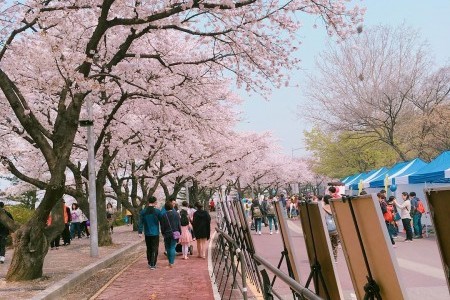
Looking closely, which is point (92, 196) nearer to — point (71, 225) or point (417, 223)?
point (71, 225)

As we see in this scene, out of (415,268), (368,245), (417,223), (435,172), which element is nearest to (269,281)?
(368,245)

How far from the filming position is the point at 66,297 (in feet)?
31.2

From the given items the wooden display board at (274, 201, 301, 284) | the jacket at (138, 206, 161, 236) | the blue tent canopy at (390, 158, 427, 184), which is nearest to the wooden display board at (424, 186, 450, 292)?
the wooden display board at (274, 201, 301, 284)

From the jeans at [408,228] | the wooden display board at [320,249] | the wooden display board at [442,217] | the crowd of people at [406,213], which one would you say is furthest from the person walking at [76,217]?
the wooden display board at [442,217]

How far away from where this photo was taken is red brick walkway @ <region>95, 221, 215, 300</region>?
9.20 metres

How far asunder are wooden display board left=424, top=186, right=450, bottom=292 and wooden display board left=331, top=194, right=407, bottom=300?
32cm

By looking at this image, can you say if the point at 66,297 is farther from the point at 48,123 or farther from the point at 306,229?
the point at 48,123

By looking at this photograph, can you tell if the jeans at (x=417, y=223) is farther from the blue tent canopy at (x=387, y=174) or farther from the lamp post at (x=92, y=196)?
the lamp post at (x=92, y=196)

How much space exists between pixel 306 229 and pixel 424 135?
33899mm

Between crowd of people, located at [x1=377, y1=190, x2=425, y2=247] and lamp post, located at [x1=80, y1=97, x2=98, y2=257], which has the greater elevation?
lamp post, located at [x1=80, y1=97, x2=98, y2=257]

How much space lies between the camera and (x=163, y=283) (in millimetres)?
10617

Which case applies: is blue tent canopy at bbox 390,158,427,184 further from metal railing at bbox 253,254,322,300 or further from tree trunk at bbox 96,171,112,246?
metal railing at bbox 253,254,322,300

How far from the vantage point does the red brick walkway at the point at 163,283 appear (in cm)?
920

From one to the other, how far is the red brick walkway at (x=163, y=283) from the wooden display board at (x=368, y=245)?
6.05m
